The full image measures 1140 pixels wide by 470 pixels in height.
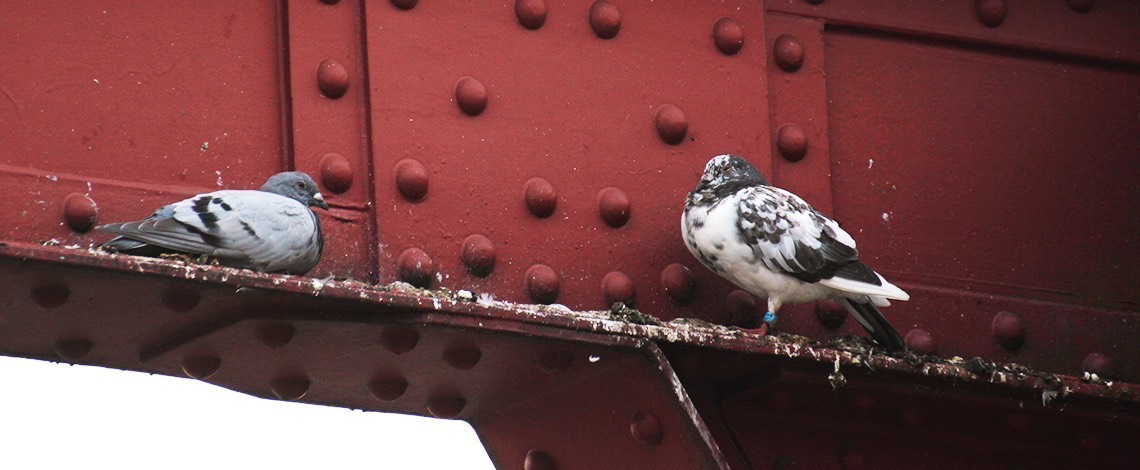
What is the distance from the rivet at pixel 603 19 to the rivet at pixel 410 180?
0.77 m

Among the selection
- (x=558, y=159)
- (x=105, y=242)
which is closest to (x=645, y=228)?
(x=558, y=159)

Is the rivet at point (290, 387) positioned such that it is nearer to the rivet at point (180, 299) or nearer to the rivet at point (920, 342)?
the rivet at point (180, 299)

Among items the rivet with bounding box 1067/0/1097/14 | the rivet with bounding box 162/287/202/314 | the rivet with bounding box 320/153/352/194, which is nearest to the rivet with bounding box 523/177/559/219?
the rivet with bounding box 320/153/352/194

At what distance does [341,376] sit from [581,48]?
1.22m

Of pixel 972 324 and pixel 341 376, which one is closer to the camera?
pixel 341 376

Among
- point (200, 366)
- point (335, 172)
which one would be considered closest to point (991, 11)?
point (335, 172)

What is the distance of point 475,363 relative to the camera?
14.8 feet

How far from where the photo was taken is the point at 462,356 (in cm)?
445

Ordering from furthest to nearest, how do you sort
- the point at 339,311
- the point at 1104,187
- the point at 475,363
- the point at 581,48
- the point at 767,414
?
the point at 1104,187 → the point at 581,48 → the point at 767,414 → the point at 475,363 → the point at 339,311

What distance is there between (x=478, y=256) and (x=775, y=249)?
837 millimetres

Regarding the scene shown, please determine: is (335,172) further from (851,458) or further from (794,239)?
(851,458)

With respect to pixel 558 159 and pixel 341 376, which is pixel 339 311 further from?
pixel 558 159

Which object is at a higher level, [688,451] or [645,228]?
[645,228]

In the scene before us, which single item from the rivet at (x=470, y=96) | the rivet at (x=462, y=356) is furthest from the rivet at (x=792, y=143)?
the rivet at (x=462, y=356)
